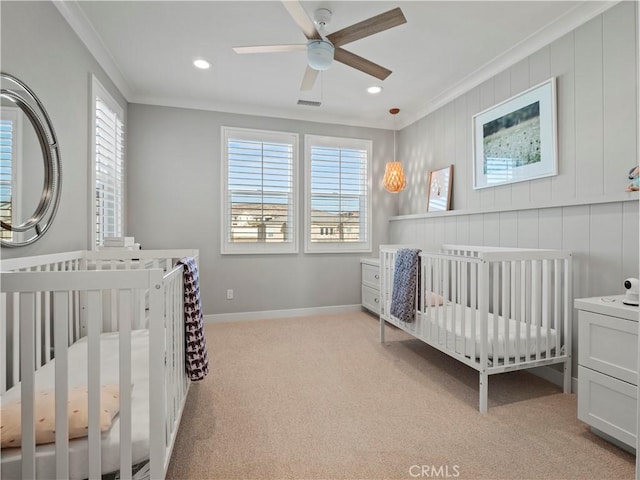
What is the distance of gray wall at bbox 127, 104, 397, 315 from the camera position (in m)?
3.45

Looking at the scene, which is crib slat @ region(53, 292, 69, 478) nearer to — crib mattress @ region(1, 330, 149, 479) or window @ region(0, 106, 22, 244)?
crib mattress @ region(1, 330, 149, 479)

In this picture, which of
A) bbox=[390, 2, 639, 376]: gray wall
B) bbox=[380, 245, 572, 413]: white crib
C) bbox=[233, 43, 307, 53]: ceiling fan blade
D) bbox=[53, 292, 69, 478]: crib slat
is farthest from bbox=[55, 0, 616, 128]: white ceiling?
bbox=[53, 292, 69, 478]: crib slat

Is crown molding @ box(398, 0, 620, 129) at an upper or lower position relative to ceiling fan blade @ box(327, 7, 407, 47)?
upper

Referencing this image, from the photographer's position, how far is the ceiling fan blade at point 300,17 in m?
1.57

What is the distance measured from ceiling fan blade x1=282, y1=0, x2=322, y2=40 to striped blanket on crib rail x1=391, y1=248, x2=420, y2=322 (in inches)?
62.9

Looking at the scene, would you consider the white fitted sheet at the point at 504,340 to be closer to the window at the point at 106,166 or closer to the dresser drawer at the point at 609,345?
the dresser drawer at the point at 609,345

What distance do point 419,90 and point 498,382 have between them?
2.73 m

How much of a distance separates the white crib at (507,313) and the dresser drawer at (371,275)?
Result: 1424mm

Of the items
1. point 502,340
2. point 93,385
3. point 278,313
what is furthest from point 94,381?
point 278,313

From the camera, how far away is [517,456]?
58.4 inches

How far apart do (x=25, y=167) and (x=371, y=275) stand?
321 cm

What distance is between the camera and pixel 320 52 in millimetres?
1930

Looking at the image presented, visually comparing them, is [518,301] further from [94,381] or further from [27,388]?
[27,388]

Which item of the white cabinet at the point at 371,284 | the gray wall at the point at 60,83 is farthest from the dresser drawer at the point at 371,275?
the gray wall at the point at 60,83
